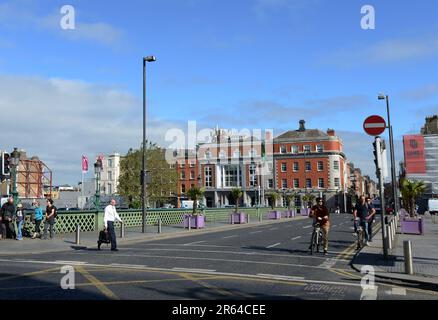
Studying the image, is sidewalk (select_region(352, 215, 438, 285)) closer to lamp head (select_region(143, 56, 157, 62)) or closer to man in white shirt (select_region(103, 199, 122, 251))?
man in white shirt (select_region(103, 199, 122, 251))

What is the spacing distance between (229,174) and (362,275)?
86.4 metres

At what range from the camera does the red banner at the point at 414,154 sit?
70375 mm

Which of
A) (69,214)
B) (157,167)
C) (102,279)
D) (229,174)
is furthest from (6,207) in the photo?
(229,174)

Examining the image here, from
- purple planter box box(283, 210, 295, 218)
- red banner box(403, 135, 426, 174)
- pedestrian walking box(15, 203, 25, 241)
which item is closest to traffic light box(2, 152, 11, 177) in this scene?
pedestrian walking box(15, 203, 25, 241)

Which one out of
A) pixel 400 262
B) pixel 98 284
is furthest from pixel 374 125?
pixel 98 284

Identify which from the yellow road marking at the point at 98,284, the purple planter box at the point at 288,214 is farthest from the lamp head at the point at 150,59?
the purple planter box at the point at 288,214

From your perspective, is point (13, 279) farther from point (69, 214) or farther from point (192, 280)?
point (69, 214)

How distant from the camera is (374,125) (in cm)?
1317

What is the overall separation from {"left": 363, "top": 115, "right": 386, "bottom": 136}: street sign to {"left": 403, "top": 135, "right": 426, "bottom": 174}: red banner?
62453 mm

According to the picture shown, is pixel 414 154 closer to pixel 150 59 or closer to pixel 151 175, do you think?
pixel 151 175

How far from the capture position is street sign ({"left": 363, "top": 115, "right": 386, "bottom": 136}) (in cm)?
1311

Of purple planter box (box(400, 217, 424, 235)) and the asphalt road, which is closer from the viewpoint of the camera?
the asphalt road
